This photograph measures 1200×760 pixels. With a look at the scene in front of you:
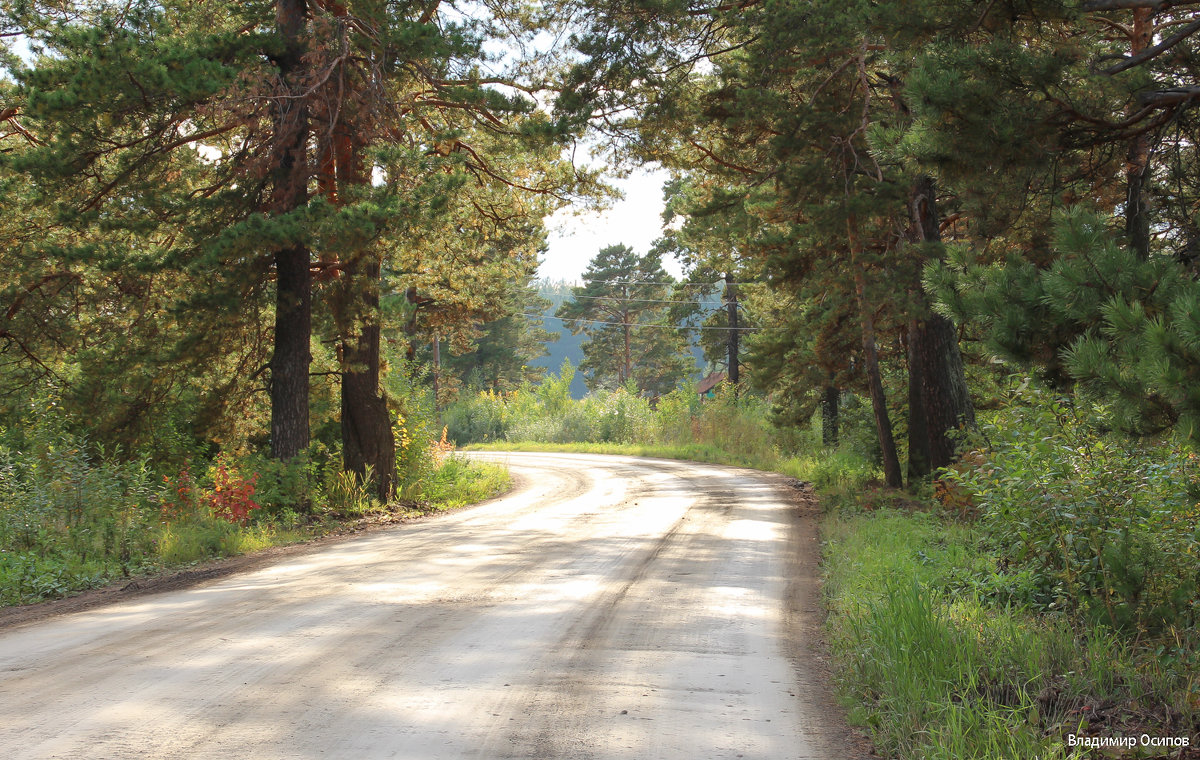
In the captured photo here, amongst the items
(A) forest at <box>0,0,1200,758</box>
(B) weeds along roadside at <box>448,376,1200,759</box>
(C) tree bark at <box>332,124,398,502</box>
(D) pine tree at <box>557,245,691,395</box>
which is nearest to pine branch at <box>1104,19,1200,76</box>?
(A) forest at <box>0,0,1200,758</box>

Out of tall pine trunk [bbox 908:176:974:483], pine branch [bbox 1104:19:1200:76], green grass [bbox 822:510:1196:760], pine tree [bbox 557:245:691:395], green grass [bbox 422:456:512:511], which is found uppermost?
pine tree [bbox 557:245:691:395]

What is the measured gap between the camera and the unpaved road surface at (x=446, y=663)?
4633 mm

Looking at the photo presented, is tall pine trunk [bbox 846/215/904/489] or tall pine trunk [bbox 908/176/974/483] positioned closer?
tall pine trunk [bbox 908/176/974/483]

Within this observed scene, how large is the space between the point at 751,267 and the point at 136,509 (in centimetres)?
1566

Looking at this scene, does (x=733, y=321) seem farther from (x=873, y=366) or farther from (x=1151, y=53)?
(x=1151, y=53)

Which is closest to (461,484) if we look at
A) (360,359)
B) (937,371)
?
(360,359)

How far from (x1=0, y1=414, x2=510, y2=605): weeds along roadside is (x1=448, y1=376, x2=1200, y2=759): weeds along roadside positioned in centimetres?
778

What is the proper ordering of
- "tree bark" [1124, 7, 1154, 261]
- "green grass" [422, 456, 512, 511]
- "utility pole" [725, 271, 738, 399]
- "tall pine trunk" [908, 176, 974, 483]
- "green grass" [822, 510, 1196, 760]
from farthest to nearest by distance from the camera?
1. "utility pole" [725, 271, 738, 399]
2. "green grass" [422, 456, 512, 511]
3. "tall pine trunk" [908, 176, 974, 483]
4. "tree bark" [1124, 7, 1154, 261]
5. "green grass" [822, 510, 1196, 760]

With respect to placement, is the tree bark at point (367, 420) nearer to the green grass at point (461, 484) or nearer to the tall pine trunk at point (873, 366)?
the green grass at point (461, 484)

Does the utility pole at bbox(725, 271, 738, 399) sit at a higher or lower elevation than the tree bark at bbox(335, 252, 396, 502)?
higher

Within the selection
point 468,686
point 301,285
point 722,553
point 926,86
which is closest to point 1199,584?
point 926,86

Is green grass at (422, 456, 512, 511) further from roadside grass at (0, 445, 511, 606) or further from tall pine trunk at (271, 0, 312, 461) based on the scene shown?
roadside grass at (0, 445, 511, 606)

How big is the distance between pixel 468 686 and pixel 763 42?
36.6 feet

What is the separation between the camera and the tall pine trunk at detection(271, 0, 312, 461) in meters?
14.0
